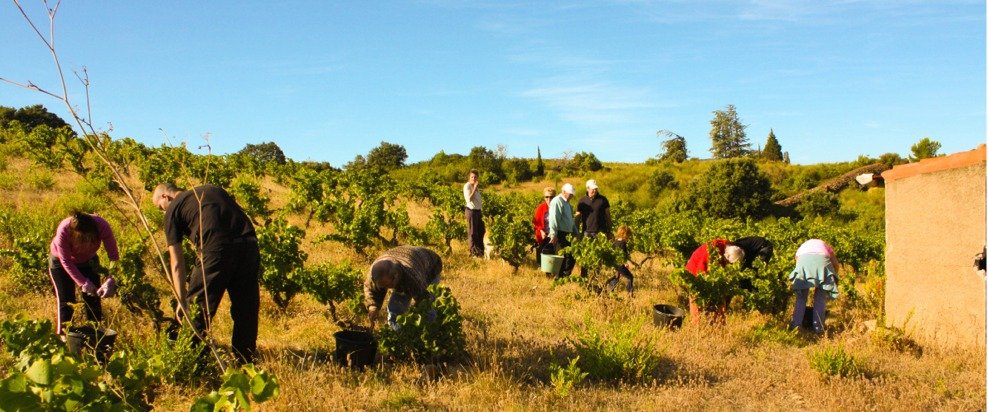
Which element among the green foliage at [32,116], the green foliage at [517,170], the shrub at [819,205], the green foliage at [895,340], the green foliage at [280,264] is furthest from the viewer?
the green foliage at [517,170]

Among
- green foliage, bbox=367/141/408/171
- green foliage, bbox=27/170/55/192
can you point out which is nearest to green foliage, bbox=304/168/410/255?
green foliage, bbox=27/170/55/192

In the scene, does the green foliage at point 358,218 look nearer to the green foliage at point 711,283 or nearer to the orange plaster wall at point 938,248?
the green foliage at point 711,283

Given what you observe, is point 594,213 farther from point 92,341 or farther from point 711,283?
point 92,341

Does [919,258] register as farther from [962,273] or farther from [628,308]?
[628,308]

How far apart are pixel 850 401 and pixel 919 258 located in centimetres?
260

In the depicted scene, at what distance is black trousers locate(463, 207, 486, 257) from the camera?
35.3 ft

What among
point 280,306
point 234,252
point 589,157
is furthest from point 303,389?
point 589,157

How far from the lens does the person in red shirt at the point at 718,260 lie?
21.7 ft

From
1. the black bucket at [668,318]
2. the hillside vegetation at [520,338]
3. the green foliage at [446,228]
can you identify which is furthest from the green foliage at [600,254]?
the green foliage at [446,228]

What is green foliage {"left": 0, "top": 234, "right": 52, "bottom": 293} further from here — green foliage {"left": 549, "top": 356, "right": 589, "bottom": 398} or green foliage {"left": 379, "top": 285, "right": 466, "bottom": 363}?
green foliage {"left": 549, "top": 356, "right": 589, "bottom": 398}

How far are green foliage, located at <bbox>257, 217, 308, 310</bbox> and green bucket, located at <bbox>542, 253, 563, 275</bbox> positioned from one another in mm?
3328

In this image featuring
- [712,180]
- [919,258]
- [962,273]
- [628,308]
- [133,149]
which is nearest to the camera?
[962,273]

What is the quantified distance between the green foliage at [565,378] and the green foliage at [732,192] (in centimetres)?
2589

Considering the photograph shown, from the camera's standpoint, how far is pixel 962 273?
19.4 ft
